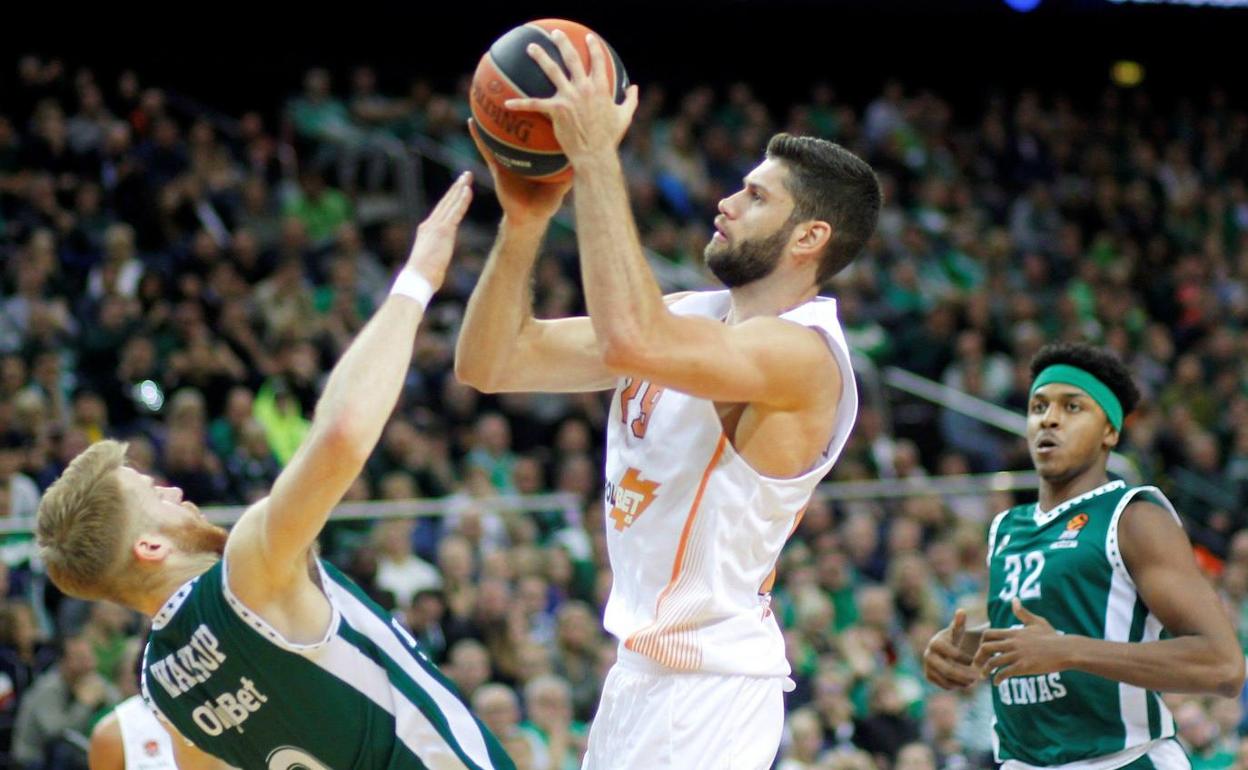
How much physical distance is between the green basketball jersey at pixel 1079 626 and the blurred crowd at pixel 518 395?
3531 millimetres

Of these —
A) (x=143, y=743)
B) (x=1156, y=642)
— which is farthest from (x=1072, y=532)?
(x=143, y=743)

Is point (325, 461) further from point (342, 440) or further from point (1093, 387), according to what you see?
point (1093, 387)

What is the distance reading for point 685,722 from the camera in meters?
3.85

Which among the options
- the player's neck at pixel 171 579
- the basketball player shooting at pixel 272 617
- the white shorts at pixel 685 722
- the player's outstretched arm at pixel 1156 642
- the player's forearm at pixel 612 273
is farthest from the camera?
the player's outstretched arm at pixel 1156 642

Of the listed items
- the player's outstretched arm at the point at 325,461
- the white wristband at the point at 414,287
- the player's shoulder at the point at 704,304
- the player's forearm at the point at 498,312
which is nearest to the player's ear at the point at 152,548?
the player's outstretched arm at the point at 325,461

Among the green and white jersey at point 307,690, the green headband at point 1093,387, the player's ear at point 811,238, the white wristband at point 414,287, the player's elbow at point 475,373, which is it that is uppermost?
the player's ear at point 811,238

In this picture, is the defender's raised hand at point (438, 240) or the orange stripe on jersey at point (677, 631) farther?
the orange stripe on jersey at point (677, 631)

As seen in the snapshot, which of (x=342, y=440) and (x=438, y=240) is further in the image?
(x=438, y=240)

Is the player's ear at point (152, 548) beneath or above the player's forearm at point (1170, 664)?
beneath

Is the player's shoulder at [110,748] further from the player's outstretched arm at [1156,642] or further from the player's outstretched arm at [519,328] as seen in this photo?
the player's outstretched arm at [1156,642]

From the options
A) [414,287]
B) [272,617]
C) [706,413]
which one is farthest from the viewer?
[706,413]

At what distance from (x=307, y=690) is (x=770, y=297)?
1433 mm

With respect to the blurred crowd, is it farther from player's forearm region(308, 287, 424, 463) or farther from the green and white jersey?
player's forearm region(308, 287, 424, 463)

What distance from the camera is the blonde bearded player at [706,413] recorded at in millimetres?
3633
